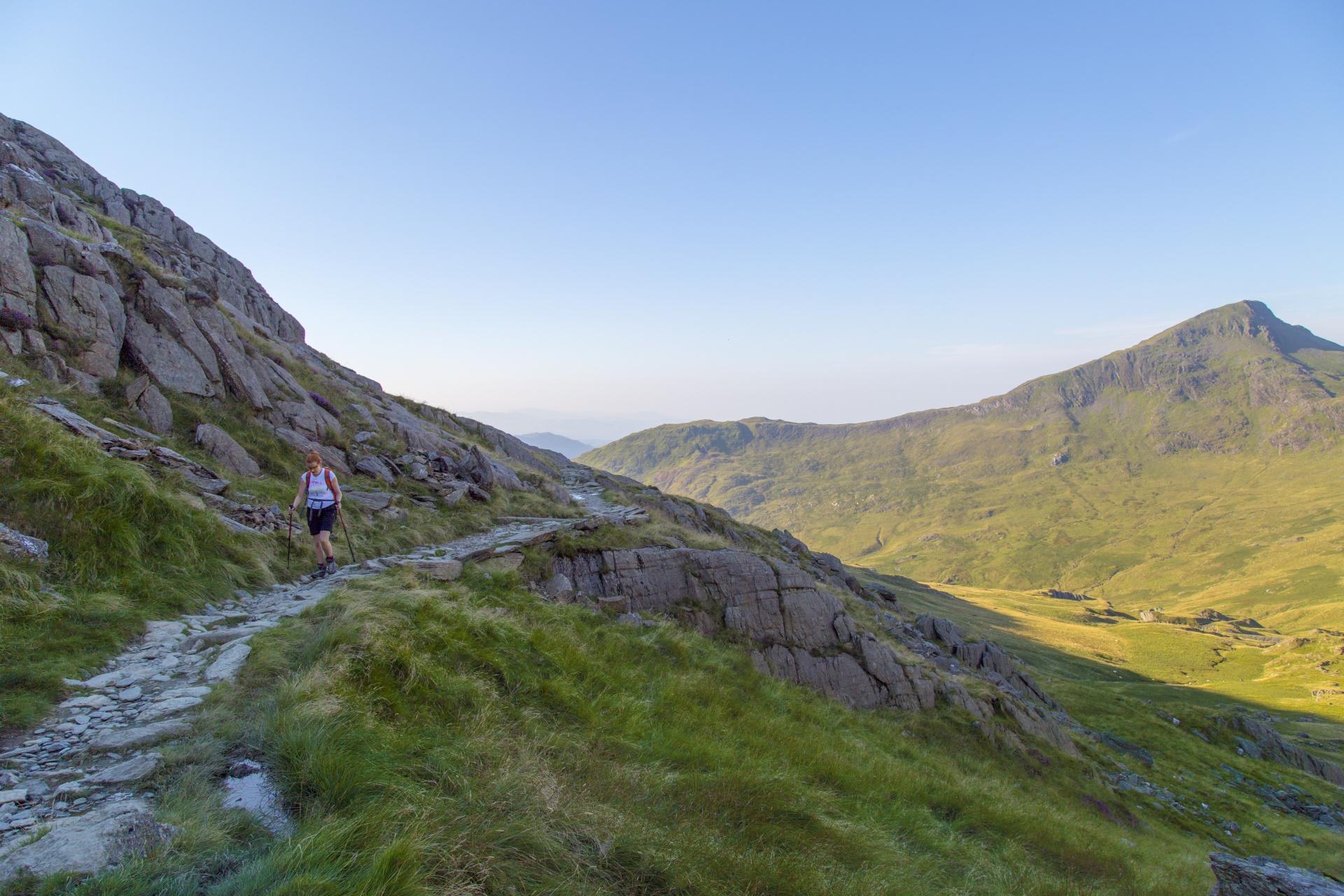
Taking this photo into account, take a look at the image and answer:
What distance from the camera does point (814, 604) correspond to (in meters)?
26.2

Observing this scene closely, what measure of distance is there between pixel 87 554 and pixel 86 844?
26.8ft

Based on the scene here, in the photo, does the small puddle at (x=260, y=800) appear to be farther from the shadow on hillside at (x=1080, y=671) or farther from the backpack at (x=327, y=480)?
the shadow on hillside at (x=1080, y=671)

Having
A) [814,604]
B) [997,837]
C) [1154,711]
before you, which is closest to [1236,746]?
[1154,711]

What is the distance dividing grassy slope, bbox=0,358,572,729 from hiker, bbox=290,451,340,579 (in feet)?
2.53

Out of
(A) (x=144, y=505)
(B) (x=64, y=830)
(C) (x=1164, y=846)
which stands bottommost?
(C) (x=1164, y=846)

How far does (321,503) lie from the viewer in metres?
14.5

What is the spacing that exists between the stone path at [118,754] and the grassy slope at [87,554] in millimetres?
389

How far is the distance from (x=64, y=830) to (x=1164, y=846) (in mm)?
33182

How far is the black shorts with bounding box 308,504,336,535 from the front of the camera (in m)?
14.5

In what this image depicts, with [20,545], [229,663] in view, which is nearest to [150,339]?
[20,545]

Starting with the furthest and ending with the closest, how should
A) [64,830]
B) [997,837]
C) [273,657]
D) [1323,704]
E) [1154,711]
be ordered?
[1323,704], [1154,711], [997,837], [273,657], [64,830]

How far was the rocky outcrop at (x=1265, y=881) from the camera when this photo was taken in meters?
8.63

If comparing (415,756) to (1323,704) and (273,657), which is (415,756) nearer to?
(273,657)

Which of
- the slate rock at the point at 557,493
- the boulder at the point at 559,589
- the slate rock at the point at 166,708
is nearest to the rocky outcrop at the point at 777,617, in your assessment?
the boulder at the point at 559,589
